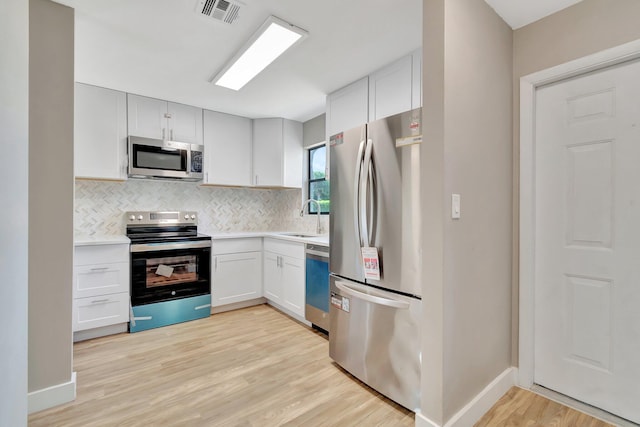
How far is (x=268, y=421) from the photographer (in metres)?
1.66

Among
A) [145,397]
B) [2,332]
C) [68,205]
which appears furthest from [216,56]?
[145,397]

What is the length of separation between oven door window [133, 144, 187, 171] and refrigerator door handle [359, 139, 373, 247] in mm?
2384

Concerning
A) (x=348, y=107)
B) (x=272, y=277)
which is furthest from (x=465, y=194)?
(x=272, y=277)

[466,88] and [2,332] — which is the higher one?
[466,88]

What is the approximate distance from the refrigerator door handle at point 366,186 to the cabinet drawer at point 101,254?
7.82 feet

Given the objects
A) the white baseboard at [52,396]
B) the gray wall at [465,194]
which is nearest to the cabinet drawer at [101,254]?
the white baseboard at [52,396]

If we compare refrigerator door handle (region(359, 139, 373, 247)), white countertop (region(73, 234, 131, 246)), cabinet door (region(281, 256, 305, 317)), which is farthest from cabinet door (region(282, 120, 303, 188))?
refrigerator door handle (region(359, 139, 373, 247))

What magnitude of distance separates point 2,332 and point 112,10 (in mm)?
2005

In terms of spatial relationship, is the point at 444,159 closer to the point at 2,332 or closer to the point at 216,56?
the point at 2,332

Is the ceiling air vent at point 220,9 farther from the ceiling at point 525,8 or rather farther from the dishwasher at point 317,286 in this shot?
the dishwasher at point 317,286

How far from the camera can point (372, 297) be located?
188cm

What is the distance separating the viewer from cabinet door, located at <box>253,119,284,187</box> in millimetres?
3877

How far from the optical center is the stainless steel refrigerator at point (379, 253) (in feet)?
5.50

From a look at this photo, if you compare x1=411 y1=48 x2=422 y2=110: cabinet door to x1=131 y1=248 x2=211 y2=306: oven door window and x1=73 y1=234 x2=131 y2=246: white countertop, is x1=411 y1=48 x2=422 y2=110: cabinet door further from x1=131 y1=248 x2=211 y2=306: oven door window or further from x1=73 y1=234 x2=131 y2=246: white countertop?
x1=73 y1=234 x2=131 y2=246: white countertop
